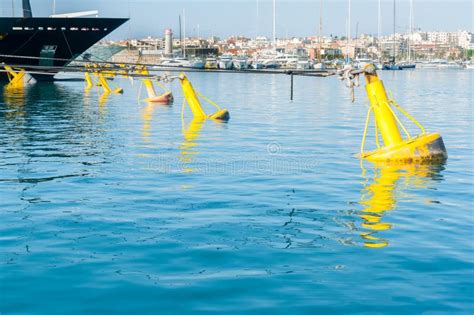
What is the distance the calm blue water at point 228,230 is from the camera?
6.90m

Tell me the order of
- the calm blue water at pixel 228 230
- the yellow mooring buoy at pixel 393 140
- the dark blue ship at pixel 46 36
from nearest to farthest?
the calm blue water at pixel 228 230 → the yellow mooring buoy at pixel 393 140 → the dark blue ship at pixel 46 36

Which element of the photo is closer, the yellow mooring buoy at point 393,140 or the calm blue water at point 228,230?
the calm blue water at point 228,230

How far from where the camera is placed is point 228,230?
947 cm

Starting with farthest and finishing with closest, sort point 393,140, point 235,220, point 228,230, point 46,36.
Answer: point 46,36, point 393,140, point 235,220, point 228,230

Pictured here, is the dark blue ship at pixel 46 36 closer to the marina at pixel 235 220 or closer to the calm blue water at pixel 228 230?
the marina at pixel 235 220

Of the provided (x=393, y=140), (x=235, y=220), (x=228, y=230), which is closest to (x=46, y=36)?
(x=393, y=140)

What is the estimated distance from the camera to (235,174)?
14.3 meters

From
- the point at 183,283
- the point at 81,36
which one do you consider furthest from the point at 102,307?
the point at 81,36

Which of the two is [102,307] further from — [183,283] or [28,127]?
[28,127]

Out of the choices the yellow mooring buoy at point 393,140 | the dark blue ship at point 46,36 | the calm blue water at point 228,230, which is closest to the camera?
the calm blue water at point 228,230

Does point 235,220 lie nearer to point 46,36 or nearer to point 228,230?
point 228,230

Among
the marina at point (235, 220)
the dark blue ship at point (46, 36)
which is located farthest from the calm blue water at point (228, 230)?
the dark blue ship at point (46, 36)

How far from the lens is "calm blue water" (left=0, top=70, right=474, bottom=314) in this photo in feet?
22.6

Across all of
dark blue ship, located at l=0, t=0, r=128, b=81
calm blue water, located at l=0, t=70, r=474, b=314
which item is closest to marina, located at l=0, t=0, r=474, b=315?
calm blue water, located at l=0, t=70, r=474, b=314
